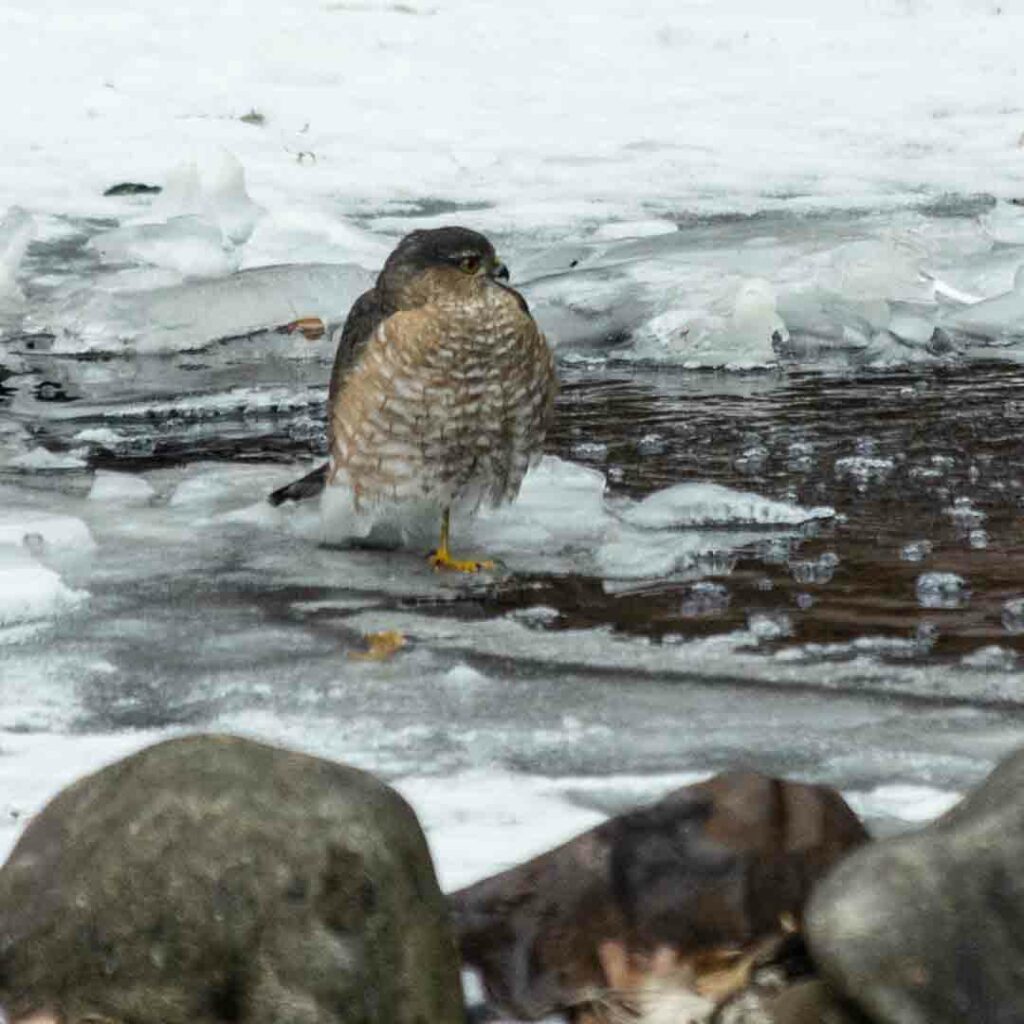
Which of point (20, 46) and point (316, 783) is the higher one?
point (316, 783)

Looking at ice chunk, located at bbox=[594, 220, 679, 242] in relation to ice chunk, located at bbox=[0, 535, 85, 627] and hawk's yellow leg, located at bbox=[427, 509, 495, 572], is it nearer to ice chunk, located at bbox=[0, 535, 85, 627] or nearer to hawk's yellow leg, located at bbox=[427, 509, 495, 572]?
hawk's yellow leg, located at bbox=[427, 509, 495, 572]

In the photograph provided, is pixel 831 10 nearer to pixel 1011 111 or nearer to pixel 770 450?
pixel 1011 111

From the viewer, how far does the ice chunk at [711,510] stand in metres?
6.14

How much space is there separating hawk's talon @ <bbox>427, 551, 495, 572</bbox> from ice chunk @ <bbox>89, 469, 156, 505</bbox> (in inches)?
38.3

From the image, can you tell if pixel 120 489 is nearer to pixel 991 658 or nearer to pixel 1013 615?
pixel 1013 615

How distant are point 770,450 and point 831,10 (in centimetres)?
1084

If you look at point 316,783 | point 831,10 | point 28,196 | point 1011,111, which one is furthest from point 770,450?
point 831,10

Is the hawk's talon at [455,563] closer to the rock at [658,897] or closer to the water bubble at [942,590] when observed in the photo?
the water bubble at [942,590]

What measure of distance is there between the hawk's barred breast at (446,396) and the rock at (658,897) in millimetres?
2513

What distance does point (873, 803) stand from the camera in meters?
3.94

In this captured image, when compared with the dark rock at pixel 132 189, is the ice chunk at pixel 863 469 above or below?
above

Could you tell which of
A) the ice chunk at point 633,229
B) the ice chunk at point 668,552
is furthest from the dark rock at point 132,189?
the ice chunk at point 668,552

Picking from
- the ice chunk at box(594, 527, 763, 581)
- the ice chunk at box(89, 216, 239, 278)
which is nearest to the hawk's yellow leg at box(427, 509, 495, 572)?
the ice chunk at box(594, 527, 763, 581)

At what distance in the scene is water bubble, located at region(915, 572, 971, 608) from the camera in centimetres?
529
